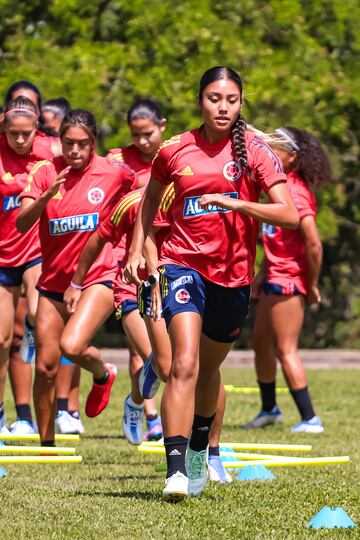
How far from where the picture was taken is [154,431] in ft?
35.8

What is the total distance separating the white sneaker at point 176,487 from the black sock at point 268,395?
18.8 feet

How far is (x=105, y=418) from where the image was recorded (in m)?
13.1

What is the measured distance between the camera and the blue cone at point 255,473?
8.20 metres

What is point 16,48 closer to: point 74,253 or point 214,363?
point 74,253

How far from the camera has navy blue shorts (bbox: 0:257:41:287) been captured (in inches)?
416

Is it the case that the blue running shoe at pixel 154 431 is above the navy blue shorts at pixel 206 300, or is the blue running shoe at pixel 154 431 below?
below

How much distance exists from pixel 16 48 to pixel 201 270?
17577mm

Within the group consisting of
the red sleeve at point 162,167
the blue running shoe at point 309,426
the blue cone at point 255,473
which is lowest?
the blue running shoe at point 309,426

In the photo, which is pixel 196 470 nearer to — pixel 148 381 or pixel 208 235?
pixel 208 235

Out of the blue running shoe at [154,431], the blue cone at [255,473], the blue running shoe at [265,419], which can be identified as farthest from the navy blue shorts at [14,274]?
the blue cone at [255,473]

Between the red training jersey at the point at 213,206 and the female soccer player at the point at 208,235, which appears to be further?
the red training jersey at the point at 213,206

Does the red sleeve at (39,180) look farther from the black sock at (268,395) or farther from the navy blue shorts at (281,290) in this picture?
the black sock at (268,395)

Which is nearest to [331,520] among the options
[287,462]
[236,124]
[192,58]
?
[236,124]

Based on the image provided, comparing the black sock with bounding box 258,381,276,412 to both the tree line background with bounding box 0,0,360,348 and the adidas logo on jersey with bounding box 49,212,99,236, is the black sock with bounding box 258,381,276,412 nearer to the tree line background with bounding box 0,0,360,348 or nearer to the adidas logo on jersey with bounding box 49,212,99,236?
the adidas logo on jersey with bounding box 49,212,99,236
